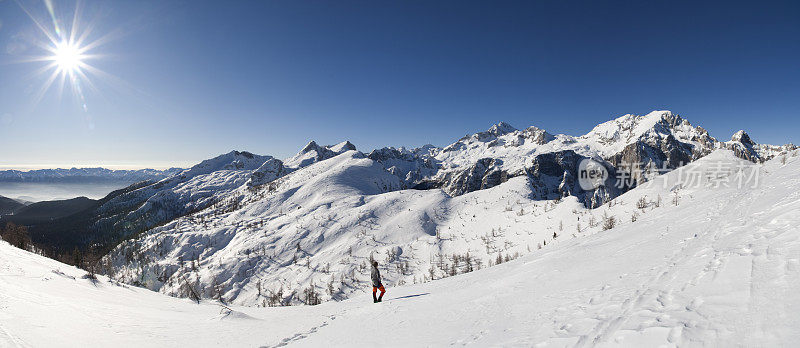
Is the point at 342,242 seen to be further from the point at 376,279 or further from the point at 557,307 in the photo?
the point at 557,307

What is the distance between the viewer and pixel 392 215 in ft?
270

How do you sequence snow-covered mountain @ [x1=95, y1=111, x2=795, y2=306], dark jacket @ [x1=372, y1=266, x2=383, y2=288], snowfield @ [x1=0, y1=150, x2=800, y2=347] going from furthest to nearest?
snow-covered mountain @ [x1=95, y1=111, x2=795, y2=306]
dark jacket @ [x1=372, y1=266, x2=383, y2=288]
snowfield @ [x1=0, y1=150, x2=800, y2=347]

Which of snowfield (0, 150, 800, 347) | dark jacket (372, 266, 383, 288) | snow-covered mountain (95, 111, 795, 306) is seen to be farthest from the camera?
snow-covered mountain (95, 111, 795, 306)

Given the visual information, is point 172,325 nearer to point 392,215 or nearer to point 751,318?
point 751,318

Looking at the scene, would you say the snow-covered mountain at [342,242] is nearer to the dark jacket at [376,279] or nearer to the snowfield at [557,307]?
the snowfield at [557,307]

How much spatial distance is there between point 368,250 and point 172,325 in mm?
58757

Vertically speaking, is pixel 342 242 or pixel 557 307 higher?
pixel 557 307

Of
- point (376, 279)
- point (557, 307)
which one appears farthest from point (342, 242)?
point (557, 307)

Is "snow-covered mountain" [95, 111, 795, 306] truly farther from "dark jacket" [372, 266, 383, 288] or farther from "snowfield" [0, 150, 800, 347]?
"dark jacket" [372, 266, 383, 288]

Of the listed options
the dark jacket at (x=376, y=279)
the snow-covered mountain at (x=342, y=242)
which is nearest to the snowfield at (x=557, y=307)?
the dark jacket at (x=376, y=279)

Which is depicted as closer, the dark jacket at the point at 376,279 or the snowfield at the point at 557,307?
the snowfield at the point at 557,307

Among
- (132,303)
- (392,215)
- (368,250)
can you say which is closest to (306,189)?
(392,215)

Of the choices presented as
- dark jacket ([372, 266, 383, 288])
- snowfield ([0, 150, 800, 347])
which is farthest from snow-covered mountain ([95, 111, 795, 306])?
dark jacket ([372, 266, 383, 288])

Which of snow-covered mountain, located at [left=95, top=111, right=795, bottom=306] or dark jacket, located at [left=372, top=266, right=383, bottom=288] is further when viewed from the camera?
snow-covered mountain, located at [left=95, top=111, right=795, bottom=306]
